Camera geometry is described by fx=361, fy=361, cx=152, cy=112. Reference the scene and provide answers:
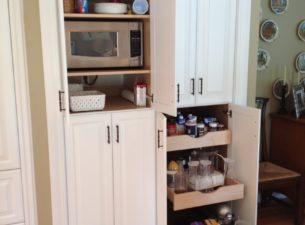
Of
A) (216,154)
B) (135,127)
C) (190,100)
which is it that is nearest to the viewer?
(135,127)

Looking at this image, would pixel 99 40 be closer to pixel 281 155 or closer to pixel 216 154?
pixel 216 154

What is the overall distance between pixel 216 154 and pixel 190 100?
0.49m

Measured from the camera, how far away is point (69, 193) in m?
1.92

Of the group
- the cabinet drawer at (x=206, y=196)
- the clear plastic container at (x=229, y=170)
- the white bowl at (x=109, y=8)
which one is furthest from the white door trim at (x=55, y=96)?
the clear plastic container at (x=229, y=170)

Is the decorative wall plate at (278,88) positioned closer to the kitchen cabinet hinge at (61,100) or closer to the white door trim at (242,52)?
the white door trim at (242,52)

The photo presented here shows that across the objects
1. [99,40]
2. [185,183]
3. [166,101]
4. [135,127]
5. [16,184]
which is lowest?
[185,183]

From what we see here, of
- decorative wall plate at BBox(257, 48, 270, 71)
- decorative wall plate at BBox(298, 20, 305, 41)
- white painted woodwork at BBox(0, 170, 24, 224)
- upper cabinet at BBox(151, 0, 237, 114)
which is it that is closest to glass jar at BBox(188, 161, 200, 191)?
upper cabinet at BBox(151, 0, 237, 114)

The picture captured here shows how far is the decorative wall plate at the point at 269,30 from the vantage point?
304 centimetres

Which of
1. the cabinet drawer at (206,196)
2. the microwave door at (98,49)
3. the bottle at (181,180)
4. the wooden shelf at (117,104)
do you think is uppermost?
the microwave door at (98,49)

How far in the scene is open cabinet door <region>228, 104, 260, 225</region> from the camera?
7.09ft

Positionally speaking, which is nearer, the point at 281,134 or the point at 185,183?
the point at 185,183

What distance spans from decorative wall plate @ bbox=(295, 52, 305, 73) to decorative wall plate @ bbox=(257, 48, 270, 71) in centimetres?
33

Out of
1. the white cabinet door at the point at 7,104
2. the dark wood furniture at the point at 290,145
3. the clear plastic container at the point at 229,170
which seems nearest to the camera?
the white cabinet door at the point at 7,104

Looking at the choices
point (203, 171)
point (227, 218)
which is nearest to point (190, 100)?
point (203, 171)
